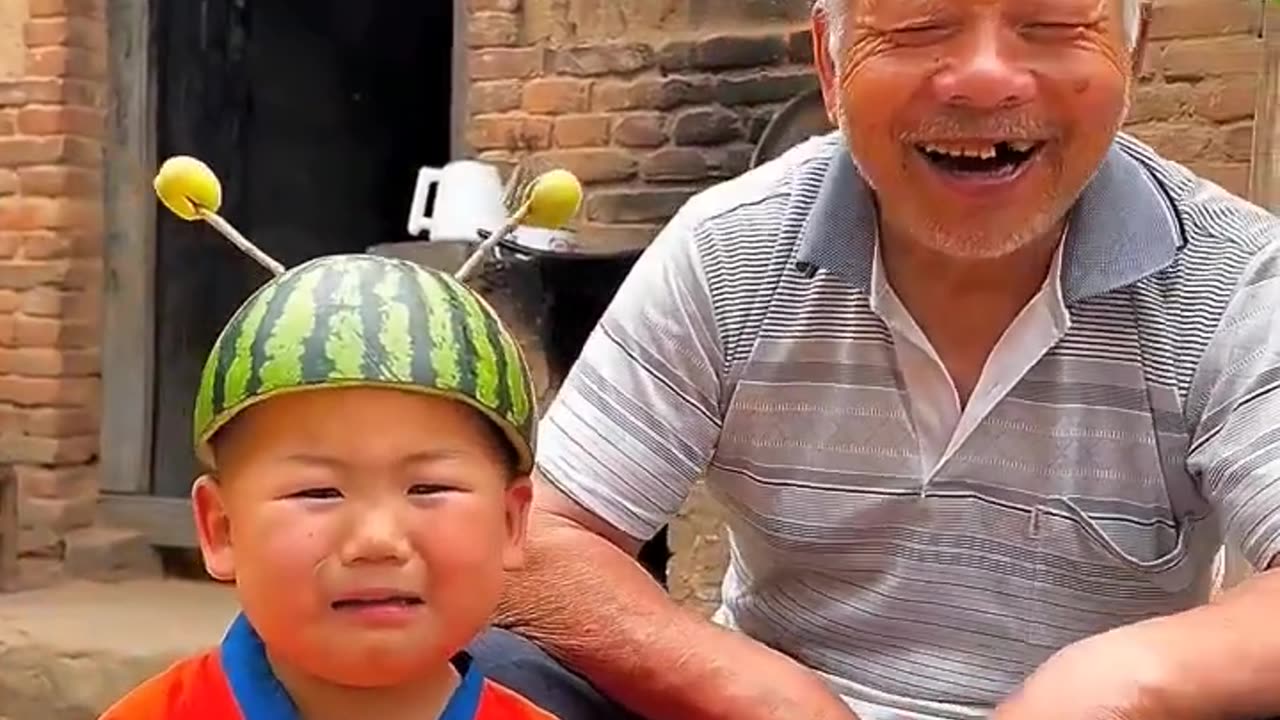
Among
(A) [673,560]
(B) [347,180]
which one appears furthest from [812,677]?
(B) [347,180]

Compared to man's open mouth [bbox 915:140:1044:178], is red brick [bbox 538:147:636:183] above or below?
below

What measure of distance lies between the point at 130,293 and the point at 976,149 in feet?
9.32

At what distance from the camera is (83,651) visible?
2969 mm

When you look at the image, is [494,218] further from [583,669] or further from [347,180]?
[583,669]

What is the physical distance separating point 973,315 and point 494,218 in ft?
5.63

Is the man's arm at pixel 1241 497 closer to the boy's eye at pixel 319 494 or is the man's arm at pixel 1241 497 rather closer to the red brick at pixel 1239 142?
the boy's eye at pixel 319 494

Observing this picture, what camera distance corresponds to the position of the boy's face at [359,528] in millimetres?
841

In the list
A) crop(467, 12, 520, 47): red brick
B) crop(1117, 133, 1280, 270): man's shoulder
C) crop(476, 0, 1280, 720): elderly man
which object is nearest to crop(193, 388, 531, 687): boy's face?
crop(476, 0, 1280, 720): elderly man

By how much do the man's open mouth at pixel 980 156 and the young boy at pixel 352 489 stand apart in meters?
0.37

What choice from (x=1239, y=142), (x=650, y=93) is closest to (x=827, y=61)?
(x=1239, y=142)

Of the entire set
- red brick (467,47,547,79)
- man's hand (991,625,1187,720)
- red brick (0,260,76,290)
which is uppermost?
red brick (467,47,547,79)

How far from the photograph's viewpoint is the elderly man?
1.13 m

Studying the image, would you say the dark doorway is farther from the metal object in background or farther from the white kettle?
the metal object in background

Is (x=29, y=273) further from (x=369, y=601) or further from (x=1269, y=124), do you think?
(x=369, y=601)
